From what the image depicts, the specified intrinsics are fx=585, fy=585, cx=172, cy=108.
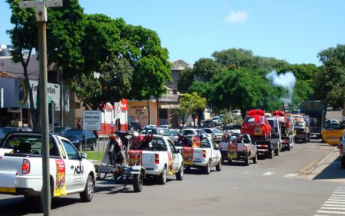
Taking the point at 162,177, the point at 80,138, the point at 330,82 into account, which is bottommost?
the point at 162,177

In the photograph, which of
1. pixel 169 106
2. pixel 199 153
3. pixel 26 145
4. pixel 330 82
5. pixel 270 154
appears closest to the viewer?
pixel 26 145

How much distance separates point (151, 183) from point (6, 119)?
109ft

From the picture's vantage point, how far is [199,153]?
27.1 metres

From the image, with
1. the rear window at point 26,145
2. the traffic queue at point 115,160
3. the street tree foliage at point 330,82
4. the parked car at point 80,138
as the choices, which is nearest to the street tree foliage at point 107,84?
the parked car at point 80,138

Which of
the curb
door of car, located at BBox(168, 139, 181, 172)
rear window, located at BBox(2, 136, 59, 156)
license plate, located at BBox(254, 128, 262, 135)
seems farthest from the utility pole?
license plate, located at BBox(254, 128, 262, 135)

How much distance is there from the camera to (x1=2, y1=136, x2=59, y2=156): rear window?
45.8 ft

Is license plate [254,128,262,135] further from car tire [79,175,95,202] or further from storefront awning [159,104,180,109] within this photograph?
storefront awning [159,104,180,109]

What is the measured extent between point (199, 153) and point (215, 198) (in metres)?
9.37

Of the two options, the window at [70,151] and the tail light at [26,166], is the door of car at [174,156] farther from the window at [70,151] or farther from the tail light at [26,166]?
the tail light at [26,166]

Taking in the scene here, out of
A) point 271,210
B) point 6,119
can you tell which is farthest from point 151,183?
point 6,119

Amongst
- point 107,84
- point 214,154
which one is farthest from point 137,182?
point 107,84

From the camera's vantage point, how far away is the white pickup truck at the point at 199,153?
1069 inches

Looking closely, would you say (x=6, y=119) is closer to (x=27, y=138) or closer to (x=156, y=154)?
(x=156, y=154)

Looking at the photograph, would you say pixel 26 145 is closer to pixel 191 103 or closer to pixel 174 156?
pixel 174 156
